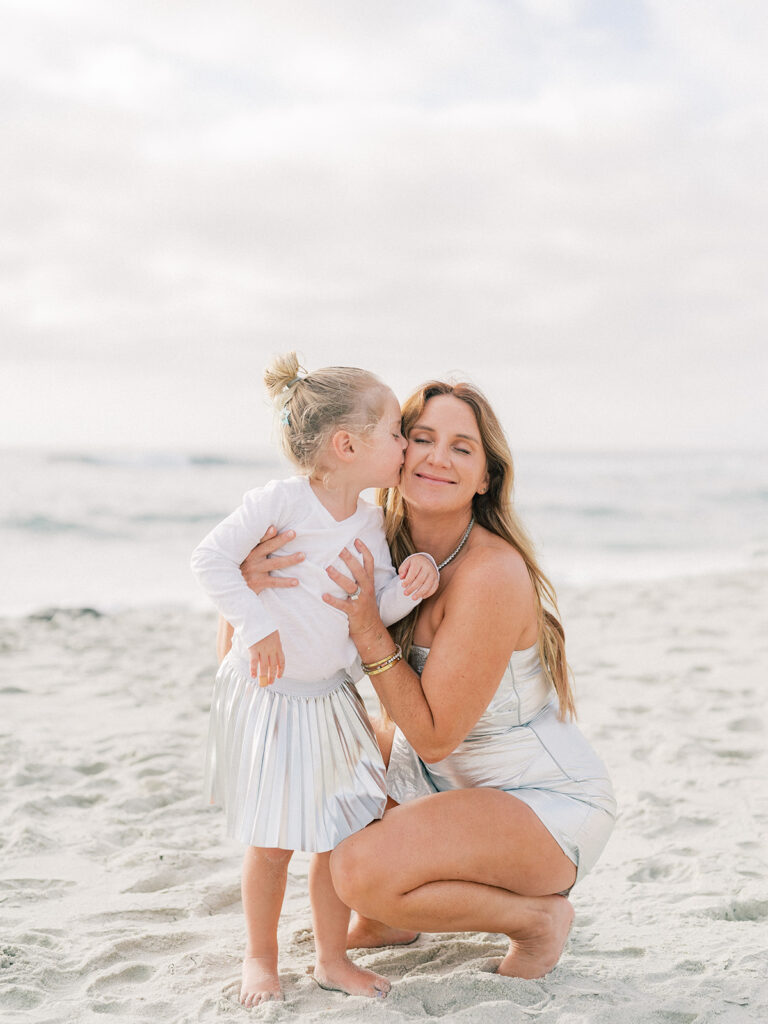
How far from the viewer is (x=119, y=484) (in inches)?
843

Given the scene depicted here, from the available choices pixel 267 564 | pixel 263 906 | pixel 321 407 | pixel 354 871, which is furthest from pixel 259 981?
pixel 321 407

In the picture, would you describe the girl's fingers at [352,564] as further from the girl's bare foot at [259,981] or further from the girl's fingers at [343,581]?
the girl's bare foot at [259,981]

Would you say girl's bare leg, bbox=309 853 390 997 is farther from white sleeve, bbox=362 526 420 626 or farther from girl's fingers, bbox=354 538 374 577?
girl's fingers, bbox=354 538 374 577

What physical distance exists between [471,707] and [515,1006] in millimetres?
765

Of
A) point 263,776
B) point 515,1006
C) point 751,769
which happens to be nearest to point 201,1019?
point 263,776

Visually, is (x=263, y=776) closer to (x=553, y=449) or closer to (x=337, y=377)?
(x=337, y=377)

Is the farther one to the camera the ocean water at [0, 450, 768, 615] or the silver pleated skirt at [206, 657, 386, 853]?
the ocean water at [0, 450, 768, 615]

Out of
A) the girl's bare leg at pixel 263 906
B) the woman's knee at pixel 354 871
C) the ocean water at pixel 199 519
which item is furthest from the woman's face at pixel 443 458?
the ocean water at pixel 199 519

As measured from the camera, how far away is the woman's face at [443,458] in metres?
2.85

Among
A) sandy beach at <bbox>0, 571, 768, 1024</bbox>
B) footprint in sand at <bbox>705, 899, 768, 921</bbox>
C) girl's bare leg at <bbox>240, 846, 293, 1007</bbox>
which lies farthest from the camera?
footprint in sand at <bbox>705, 899, 768, 921</bbox>

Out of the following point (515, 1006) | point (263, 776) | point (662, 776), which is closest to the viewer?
point (515, 1006)

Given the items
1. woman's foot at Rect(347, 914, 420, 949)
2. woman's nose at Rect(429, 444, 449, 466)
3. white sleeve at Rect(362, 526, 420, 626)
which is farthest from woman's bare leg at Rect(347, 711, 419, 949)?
woman's nose at Rect(429, 444, 449, 466)

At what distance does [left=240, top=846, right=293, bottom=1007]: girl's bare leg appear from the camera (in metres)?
2.66

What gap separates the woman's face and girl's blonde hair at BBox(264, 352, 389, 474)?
0.18 metres
